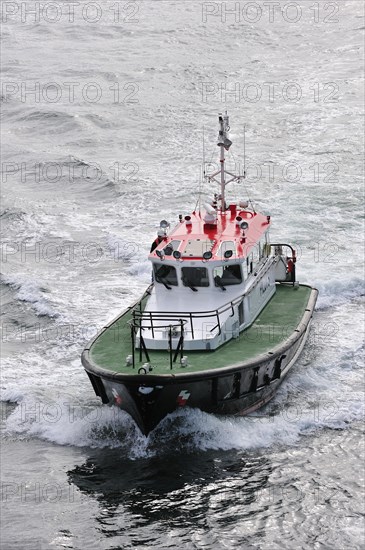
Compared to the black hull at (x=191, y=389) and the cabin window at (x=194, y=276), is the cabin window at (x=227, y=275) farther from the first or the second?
the black hull at (x=191, y=389)

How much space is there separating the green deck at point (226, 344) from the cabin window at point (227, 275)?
1.22 metres

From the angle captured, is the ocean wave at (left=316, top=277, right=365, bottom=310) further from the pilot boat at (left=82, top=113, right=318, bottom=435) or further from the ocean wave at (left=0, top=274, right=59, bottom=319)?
the ocean wave at (left=0, top=274, right=59, bottom=319)

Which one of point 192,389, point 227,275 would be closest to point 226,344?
point 227,275

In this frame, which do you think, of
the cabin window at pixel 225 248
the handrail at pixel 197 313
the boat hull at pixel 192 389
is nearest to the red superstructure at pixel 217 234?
the cabin window at pixel 225 248

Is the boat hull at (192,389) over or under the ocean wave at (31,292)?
under

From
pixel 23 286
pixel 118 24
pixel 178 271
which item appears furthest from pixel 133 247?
pixel 118 24

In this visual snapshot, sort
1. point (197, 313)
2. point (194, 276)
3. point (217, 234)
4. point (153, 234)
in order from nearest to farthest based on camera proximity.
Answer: point (197, 313) < point (194, 276) < point (217, 234) < point (153, 234)

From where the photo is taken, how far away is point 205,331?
20500 millimetres

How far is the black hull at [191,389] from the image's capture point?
18.6 m

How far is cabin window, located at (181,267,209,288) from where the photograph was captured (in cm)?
2142

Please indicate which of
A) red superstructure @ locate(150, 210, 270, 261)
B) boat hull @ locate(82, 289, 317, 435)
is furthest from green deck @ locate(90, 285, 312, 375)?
red superstructure @ locate(150, 210, 270, 261)

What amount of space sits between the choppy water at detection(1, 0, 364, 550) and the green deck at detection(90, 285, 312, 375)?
121 centimetres

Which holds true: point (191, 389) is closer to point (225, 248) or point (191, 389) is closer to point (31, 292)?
point (225, 248)

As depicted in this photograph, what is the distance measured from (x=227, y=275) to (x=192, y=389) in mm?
3598
